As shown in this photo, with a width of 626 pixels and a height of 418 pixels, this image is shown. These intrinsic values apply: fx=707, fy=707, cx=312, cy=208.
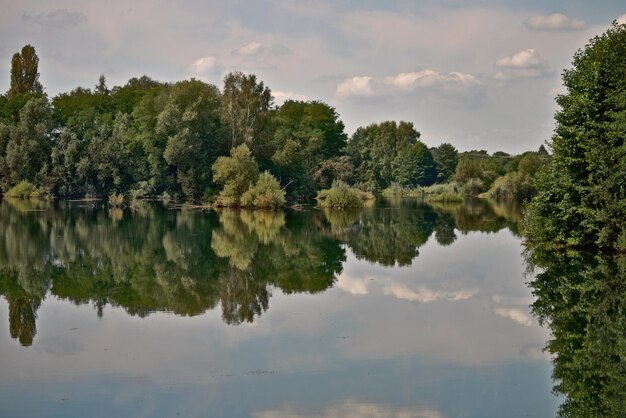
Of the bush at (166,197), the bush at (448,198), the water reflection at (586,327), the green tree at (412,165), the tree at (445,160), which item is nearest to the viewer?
Result: the water reflection at (586,327)

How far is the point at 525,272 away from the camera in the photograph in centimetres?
2269

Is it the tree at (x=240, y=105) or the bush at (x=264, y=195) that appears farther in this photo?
the tree at (x=240, y=105)

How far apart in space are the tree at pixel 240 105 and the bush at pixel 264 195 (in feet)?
33.0

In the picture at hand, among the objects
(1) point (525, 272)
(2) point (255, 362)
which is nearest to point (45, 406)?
(2) point (255, 362)

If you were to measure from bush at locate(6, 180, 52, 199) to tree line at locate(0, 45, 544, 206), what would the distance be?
114 mm

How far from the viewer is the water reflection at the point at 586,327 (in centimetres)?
1038

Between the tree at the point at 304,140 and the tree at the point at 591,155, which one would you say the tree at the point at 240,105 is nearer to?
the tree at the point at 304,140

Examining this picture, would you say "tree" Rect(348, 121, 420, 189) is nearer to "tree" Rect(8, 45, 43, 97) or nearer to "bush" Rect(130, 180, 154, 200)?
"bush" Rect(130, 180, 154, 200)

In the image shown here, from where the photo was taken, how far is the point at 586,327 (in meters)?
14.5

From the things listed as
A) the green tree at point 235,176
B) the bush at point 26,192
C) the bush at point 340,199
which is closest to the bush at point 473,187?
the bush at point 340,199

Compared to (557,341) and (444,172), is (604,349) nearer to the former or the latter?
(557,341)

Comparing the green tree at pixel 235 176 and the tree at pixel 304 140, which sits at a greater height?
the tree at pixel 304 140

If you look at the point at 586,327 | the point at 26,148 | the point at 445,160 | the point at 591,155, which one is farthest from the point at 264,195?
the point at 445,160

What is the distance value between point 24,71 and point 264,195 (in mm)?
40317
